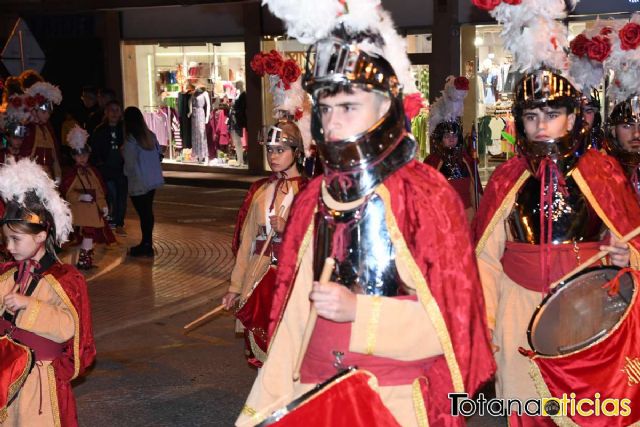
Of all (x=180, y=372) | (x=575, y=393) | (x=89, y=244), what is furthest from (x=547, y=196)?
(x=89, y=244)

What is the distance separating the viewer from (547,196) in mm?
5246

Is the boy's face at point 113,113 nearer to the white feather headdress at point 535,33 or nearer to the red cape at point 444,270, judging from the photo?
the white feather headdress at point 535,33

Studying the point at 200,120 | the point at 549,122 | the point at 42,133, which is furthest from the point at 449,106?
the point at 200,120

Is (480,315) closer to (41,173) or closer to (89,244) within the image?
(41,173)

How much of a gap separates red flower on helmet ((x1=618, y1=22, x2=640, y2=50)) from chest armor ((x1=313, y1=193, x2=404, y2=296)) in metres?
3.56

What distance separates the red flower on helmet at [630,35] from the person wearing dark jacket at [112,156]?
32.7 ft

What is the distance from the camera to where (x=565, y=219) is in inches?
206

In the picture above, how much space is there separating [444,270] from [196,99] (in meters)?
20.4

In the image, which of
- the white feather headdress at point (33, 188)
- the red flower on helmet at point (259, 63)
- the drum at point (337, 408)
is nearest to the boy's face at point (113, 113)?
the red flower on helmet at point (259, 63)

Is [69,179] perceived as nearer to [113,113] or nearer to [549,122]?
[113,113]

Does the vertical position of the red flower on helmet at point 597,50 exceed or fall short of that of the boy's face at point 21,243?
it exceeds it

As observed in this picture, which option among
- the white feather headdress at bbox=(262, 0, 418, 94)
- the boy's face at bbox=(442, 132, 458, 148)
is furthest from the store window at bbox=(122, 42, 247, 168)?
the white feather headdress at bbox=(262, 0, 418, 94)

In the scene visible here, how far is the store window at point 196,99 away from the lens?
23297mm

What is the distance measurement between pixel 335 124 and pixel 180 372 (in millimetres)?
4795
